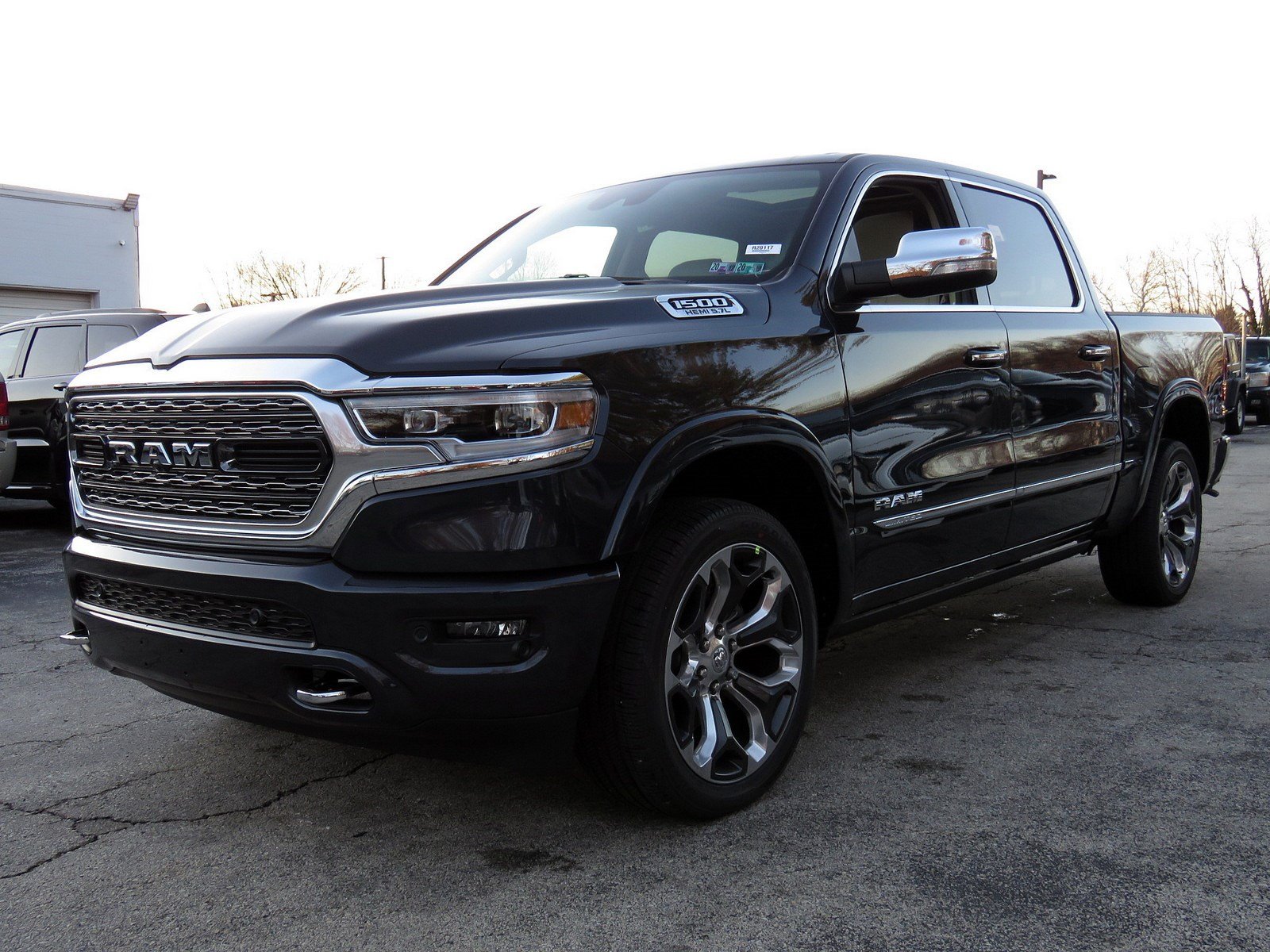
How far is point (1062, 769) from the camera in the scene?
3.29 metres

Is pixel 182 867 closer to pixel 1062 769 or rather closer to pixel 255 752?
pixel 255 752

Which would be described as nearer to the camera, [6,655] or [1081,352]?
[1081,352]

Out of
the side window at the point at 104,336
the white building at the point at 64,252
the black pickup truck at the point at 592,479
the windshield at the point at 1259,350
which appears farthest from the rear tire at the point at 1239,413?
the white building at the point at 64,252

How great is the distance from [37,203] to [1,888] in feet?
73.5

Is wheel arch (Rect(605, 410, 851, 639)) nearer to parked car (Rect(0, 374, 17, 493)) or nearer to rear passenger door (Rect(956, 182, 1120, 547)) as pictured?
rear passenger door (Rect(956, 182, 1120, 547))

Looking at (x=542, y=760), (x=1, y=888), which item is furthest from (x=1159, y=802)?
(x=1, y=888)

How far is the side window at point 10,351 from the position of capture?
949 centimetres

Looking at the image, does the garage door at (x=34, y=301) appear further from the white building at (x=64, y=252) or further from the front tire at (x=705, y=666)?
the front tire at (x=705, y=666)

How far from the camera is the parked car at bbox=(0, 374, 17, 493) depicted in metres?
8.30

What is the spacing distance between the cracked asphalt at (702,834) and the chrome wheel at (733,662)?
20cm

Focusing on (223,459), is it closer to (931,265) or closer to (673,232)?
(673,232)

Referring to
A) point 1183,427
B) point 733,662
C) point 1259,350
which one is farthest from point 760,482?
point 1259,350

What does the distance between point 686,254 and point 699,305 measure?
73 cm

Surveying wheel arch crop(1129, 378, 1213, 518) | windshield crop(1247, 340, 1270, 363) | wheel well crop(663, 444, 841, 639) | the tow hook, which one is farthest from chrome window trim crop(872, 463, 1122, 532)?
windshield crop(1247, 340, 1270, 363)
